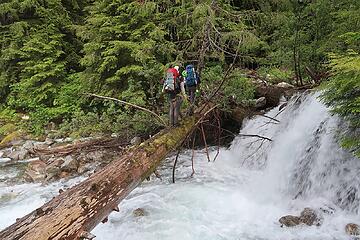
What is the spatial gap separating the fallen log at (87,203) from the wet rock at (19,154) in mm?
6572

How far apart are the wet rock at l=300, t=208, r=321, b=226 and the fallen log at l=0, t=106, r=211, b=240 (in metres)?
2.71

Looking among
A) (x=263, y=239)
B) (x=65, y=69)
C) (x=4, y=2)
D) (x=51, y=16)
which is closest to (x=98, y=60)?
(x=65, y=69)

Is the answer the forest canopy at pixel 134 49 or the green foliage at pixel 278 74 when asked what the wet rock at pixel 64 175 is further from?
the green foliage at pixel 278 74

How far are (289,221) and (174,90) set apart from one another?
352 cm

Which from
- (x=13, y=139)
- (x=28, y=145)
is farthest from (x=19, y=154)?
(x=13, y=139)

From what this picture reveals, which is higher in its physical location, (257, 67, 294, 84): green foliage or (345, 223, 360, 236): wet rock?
(257, 67, 294, 84): green foliage

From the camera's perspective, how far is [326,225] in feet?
19.8

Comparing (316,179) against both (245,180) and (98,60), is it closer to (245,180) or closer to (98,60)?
(245,180)

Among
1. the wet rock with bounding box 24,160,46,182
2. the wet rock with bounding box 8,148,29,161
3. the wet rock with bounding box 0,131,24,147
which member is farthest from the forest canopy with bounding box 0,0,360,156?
the wet rock with bounding box 24,160,46,182

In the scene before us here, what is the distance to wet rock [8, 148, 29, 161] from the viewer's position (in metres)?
11.4

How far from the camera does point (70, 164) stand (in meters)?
9.99

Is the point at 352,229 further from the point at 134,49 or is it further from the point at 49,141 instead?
the point at 49,141

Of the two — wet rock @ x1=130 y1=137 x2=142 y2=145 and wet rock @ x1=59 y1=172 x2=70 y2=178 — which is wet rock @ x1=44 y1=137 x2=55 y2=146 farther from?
wet rock @ x1=130 y1=137 x2=142 y2=145

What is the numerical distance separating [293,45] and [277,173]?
3.91 meters
